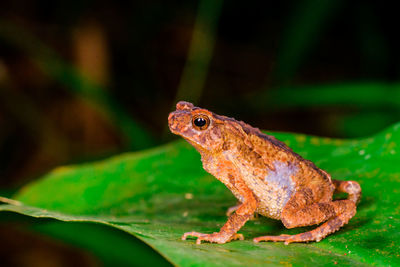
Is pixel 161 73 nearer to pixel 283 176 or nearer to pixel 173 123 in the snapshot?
pixel 173 123

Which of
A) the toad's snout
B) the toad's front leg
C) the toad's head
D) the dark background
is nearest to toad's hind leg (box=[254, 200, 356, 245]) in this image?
the toad's front leg

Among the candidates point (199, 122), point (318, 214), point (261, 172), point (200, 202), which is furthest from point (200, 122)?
point (318, 214)

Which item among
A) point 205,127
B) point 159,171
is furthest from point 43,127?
point 205,127

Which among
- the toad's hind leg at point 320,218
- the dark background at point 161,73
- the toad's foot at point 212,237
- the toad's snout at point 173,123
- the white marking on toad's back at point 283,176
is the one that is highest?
the dark background at point 161,73

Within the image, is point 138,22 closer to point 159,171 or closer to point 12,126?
point 12,126

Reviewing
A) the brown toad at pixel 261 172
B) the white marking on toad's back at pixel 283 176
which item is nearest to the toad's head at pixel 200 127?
the brown toad at pixel 261 172

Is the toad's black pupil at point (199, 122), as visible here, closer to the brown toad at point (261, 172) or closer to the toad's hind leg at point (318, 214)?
the brown toad at point (261, 172)

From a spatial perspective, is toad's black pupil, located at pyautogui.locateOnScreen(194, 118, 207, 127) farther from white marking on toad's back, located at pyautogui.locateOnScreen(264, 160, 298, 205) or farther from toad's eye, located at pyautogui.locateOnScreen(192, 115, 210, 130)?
white marking on toad's back, located at pyautogui.locateOnScreen(264, 160, 298, 205)
